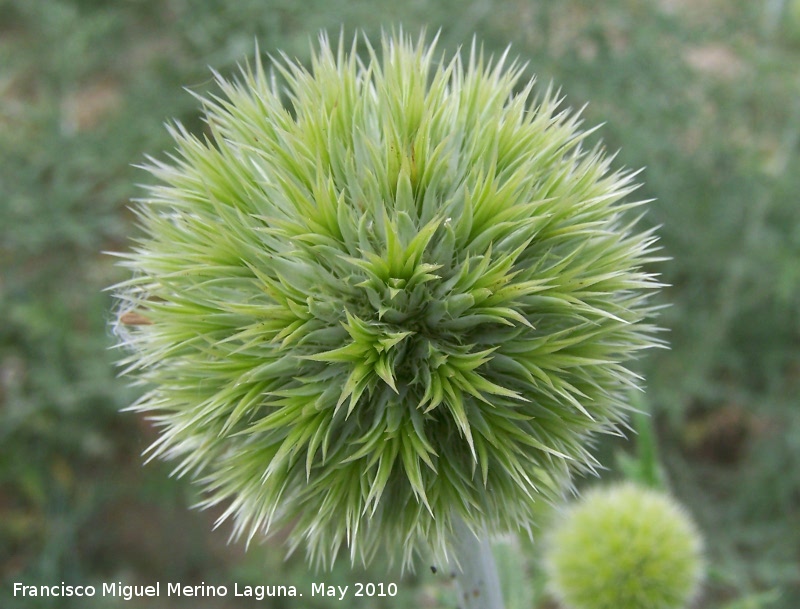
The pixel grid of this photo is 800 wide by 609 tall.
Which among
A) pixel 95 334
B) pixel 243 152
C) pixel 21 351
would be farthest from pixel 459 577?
pixel 21 351

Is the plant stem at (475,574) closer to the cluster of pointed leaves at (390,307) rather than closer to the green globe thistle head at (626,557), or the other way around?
the cluster of pointed leaves at (390,307)

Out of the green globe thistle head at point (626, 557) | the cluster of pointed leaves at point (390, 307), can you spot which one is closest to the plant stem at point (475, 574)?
the cluster of pointed leaves at point (390, 307)

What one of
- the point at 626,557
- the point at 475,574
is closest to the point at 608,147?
the point at 626,557

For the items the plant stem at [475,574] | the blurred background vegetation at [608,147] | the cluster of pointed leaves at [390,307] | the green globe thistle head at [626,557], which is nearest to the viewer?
the cluster of pointed leaves at [390,307]

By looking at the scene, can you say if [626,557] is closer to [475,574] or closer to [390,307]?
[475,574]

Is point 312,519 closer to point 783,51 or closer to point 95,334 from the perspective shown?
point 95,334

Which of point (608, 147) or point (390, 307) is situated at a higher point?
point (608, 147)
